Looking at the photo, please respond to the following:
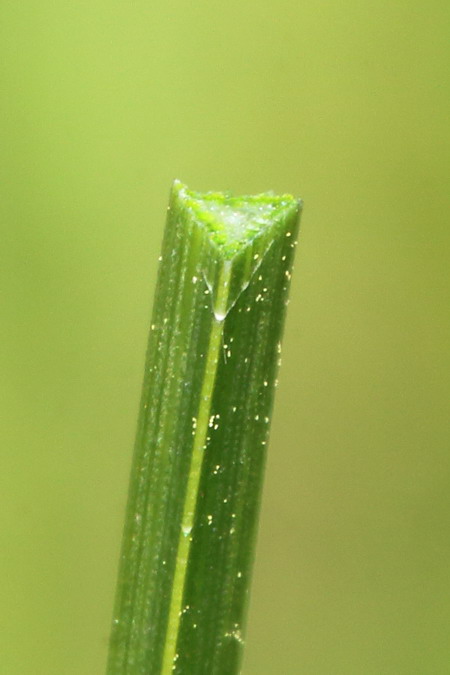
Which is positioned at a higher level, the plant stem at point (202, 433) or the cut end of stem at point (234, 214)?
the cut end of stem at point (234, 214)

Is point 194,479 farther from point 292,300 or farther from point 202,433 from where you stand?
point 292,300

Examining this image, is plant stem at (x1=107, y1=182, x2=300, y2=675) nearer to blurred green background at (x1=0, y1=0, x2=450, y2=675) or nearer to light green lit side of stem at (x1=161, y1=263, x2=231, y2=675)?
light green lit side of stem at (x1=161, y1=263, x2=231, y2=675)

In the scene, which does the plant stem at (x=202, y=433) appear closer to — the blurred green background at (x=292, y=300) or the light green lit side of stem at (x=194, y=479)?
the light green lit side of stem at (x=194, y=479)

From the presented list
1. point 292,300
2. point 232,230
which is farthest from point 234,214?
point 292,300

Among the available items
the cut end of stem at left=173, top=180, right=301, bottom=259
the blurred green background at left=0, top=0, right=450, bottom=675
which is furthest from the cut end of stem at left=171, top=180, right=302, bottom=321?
the blurred green background at left=0, top=0, right=450, bottom=675

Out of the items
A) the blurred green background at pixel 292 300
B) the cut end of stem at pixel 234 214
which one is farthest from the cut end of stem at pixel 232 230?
the blurred green background at pixel 292 300

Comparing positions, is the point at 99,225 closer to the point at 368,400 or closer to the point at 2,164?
the point at 2,164
